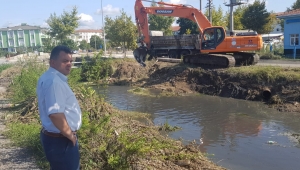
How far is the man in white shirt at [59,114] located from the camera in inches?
131

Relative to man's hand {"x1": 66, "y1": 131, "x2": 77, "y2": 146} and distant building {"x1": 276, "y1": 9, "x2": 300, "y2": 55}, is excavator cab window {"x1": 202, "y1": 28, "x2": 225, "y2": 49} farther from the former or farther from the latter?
man's hand {"x1": 66, "y1": 131, "x2": 77, "y2": 146}

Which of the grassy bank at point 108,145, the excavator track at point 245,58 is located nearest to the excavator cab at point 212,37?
the excavator track at point 245,58

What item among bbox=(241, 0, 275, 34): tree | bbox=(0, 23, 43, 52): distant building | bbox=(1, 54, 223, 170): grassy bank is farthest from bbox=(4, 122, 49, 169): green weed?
bbox=(0, 23, 43, 52): distant building

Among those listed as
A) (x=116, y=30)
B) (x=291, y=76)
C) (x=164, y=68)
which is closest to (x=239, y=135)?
(x=291, y=76)

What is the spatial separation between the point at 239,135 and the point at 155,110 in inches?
174

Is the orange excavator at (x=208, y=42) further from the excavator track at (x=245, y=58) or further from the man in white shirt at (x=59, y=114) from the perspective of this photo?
the man in white shirt at (x=59, y=114)

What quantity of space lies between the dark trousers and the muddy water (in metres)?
3.44

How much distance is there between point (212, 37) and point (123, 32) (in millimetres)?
15281

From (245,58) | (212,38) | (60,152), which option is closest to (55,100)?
(60,152)

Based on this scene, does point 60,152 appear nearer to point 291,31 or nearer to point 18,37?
point 291,31

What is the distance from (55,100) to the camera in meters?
3.34

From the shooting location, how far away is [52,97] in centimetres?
335

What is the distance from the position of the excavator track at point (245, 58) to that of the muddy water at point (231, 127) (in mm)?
3873

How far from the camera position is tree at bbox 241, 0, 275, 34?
106ft
